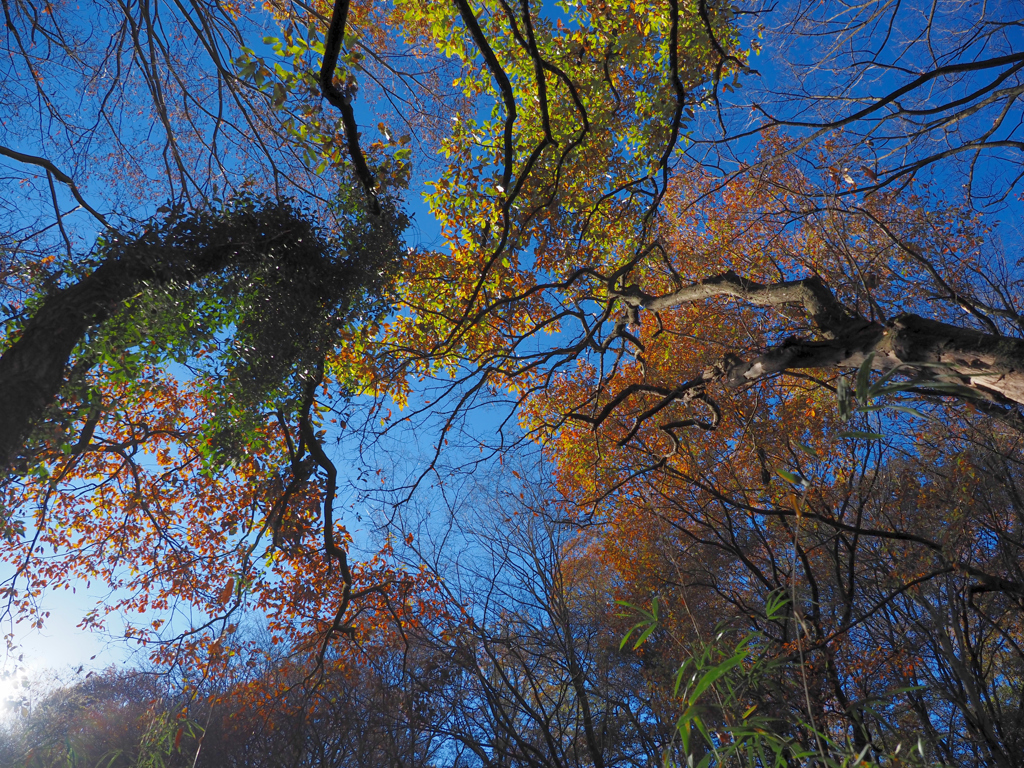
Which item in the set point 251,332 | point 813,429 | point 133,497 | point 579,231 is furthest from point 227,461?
point 813,429

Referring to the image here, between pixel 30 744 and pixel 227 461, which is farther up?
pixel 227 461

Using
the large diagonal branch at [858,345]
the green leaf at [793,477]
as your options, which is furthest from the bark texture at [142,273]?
the green leaf at [793,477]

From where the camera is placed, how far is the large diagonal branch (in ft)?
7.71

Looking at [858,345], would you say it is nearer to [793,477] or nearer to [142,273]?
[793,477]

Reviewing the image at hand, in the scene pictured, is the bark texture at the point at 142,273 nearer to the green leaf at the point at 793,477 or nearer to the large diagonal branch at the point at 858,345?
the large diagonal branch at the point at 858,345

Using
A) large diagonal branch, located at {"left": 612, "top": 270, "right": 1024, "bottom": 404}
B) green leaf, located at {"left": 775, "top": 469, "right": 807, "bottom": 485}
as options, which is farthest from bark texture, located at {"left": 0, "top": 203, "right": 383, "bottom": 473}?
green leaf, located at {"left": 775, "top": 469, "right": 807, "bottom": 485}

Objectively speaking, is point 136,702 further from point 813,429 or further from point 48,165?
point 813,429

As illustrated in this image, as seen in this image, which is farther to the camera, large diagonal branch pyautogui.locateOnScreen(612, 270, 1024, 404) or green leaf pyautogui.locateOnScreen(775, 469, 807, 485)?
large diagonal branch pyautogui.locateOnScreen(612, 270, 1024, 404)

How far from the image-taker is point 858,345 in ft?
9.53

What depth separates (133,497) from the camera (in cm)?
566

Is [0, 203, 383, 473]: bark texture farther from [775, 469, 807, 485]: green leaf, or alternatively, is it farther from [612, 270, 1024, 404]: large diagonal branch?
[775, 469, 807, 485]: green leaf

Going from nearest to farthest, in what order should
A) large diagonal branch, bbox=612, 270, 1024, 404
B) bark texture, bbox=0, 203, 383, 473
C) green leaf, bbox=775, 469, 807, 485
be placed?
green leaf, bbox=775, 469, 807, 485 → large diagonal branch, bbox=612, 270, 1024, 404 → bark texture, bbox=0, 203, 383, 473

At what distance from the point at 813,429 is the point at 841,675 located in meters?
3.26

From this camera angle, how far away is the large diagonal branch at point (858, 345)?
2.35 metres
